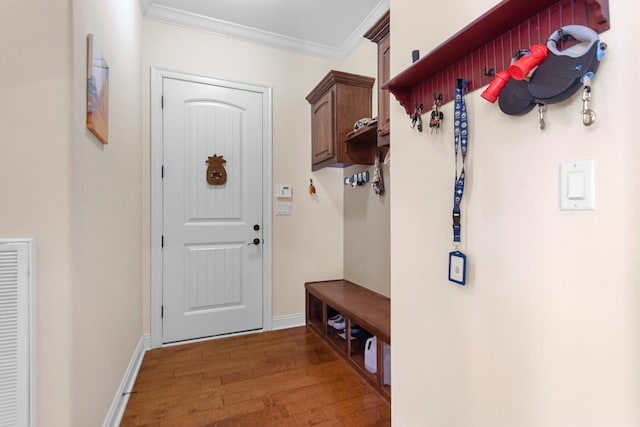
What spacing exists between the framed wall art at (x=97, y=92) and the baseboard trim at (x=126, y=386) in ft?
Result: 4.57

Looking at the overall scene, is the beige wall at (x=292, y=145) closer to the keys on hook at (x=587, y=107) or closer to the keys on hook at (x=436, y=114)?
the keys on hook at (x=436, y=114)

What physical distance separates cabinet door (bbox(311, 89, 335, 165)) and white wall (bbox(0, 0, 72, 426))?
1857 mm

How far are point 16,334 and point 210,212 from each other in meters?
1.72

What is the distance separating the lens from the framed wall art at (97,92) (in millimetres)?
1237

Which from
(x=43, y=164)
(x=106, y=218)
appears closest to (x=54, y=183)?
(x=43, y=164)

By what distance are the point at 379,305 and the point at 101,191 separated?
1.91 m

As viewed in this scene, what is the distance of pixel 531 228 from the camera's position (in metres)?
0.80

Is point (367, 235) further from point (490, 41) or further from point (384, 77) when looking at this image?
point (490, 41)

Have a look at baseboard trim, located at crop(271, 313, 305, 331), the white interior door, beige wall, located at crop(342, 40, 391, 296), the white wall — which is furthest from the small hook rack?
the white wall

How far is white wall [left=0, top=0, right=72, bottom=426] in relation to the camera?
1.01 meters

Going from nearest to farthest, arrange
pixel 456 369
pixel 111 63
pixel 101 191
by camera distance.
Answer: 1. pixel 456 369
2. pixel 101 191
3. pixel 111 63

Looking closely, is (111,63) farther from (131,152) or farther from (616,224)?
(616,224)

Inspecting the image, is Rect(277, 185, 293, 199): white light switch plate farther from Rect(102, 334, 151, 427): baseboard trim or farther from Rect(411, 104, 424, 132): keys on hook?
Rect(411, 104, 424, 132): keys on hook

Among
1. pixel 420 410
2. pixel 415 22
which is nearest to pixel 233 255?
pixel 420 410
